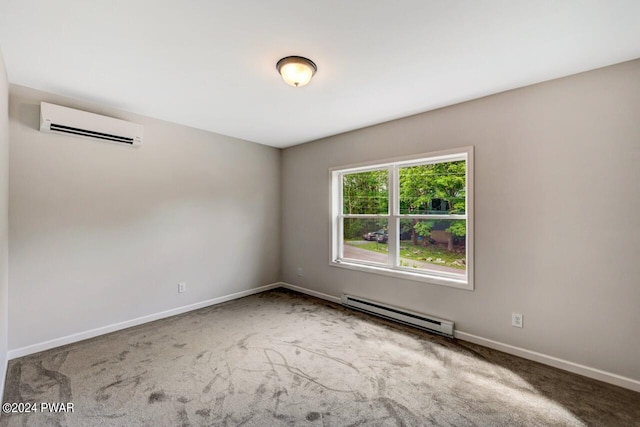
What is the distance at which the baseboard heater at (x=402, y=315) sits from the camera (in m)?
2.97

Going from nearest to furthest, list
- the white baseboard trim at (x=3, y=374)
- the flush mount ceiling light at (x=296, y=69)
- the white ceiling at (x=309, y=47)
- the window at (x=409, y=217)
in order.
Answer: the white ceiling at (x=309, y=47), the white baseboard trim at (x=3, y=374), the flush mount ceiling light at (x=296, y=69), the window at (x=409, y=217)

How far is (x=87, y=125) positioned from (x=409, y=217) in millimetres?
3638

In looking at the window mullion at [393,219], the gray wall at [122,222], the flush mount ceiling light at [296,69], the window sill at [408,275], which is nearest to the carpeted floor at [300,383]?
the gray wall at [122,222]

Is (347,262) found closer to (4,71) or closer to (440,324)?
(440,324)

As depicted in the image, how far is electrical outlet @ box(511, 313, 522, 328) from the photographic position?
8.44 ft

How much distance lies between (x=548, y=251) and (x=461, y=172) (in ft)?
3.61

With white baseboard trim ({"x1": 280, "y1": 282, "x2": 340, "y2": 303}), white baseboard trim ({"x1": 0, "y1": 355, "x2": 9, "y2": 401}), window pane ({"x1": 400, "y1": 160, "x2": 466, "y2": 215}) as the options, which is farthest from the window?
white baseboard trim ({"x1": 0, "y1": 355, "x2": 9, "y2": 401})

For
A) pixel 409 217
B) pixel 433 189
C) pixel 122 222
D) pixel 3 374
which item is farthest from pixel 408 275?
pixel 3 374

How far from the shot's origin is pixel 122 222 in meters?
3.13

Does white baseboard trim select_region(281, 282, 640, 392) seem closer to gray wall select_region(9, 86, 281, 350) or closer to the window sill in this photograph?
the window sill

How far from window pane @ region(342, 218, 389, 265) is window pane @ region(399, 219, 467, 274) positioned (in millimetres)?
262

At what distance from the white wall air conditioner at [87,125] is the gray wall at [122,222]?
0.34ft

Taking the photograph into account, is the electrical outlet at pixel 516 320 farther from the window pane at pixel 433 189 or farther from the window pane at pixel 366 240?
the window pane at pixel 366 240

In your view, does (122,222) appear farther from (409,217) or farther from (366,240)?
(409,217)
